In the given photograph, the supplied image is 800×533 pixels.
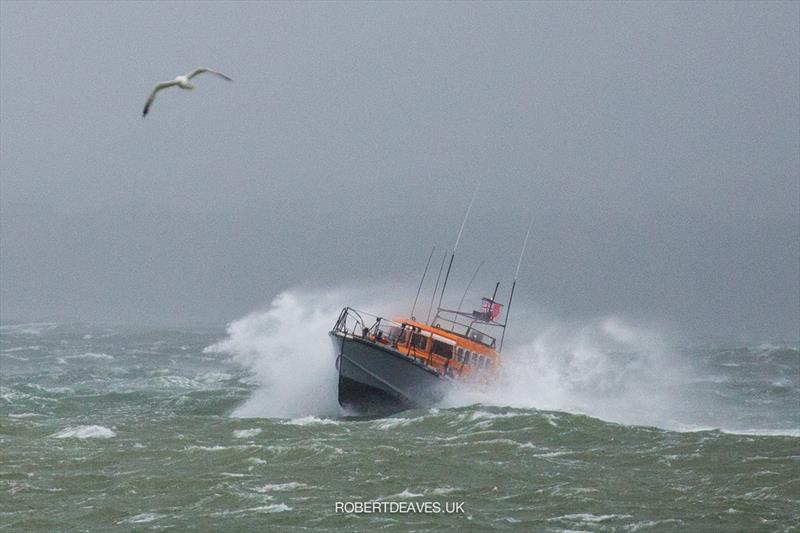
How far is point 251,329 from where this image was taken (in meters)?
61.8

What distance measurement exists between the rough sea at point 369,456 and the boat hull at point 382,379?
0.84m

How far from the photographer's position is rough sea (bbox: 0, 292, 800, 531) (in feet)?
69.9

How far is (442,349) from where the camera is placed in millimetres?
36688

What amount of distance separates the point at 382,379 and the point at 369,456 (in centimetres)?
817

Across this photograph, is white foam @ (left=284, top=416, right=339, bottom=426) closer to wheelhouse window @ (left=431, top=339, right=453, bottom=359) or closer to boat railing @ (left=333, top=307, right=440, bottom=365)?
boat railing @ (left=333, top=307, right=440, bottom=365)

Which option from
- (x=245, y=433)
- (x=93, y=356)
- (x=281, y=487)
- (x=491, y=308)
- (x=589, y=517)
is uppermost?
(x=93, y=356)

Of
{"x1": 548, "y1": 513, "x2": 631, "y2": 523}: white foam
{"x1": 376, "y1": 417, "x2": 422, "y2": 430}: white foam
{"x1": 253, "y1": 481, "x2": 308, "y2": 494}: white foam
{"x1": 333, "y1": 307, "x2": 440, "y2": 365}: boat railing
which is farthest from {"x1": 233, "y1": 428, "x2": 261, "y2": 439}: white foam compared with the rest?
{"x1": 548, "y1": 513, "x2": 631, "y2": 523}: white foam

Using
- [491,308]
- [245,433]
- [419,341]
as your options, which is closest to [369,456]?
[245,433]

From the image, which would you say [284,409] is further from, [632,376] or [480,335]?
[632,376]

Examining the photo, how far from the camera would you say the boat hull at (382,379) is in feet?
114

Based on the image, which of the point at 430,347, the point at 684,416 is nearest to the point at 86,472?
the point at 430,347

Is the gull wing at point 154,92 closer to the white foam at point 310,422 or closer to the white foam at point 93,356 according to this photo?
the white foam at point 310,422

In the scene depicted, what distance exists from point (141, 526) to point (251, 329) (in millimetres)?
41347

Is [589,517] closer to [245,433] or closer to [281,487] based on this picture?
[281,487]
